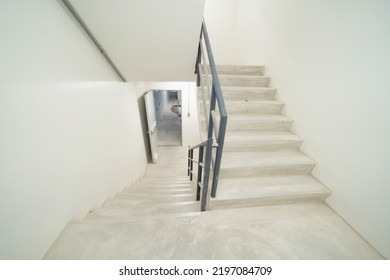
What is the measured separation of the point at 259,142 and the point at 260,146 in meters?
0.06

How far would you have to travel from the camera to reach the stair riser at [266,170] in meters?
1.62

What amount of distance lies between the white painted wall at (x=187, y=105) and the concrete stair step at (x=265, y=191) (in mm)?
3324

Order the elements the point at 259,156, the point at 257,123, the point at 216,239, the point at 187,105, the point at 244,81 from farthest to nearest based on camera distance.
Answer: the point at 187,105 < the point at 244,81 < the point at 257,123 < the point at 259,156 < the point at 216,239

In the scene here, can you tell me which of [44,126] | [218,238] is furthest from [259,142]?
[44,126]

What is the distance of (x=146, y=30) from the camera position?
5.02 feet

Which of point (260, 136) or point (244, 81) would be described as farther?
point (244, 81)

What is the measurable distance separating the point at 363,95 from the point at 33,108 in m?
2.43

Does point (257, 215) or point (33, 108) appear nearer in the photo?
point (33, 108)

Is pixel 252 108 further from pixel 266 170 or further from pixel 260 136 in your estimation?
pixel 266 170

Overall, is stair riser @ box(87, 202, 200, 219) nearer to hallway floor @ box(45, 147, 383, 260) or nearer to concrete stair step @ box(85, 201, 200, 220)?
concrete stair step @ box(85, 201, 200, 220)

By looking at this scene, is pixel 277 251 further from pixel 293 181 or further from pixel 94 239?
pixel 94 239

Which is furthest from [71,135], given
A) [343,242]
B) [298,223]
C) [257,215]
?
[343,242]

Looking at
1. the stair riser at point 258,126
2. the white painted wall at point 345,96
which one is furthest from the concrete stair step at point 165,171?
the white painted wall at point 345,96

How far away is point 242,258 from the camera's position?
1.01m
